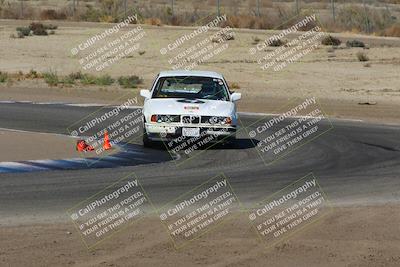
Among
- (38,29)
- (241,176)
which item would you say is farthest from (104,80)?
(241,176)

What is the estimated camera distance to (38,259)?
11070mm

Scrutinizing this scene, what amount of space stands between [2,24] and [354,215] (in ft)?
165

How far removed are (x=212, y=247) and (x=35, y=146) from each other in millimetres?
8638

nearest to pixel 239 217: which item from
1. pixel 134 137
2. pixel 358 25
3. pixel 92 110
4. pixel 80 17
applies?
pixel 134 137

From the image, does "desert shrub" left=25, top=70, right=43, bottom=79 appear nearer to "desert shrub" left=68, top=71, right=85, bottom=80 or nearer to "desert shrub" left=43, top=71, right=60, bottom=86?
"desert shrub" left=43, top=71, right=60, bottom=86

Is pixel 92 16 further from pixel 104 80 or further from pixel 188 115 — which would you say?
pixel 188 115

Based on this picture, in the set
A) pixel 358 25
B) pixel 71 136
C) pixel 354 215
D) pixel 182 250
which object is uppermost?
pixel 182 250

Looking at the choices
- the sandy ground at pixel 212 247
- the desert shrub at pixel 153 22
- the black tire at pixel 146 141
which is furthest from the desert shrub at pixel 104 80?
the sandy ground at pixel 212 247

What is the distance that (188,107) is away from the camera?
20.3 m

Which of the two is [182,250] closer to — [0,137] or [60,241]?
[60,241]

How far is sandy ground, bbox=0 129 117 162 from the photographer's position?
18.5 metres

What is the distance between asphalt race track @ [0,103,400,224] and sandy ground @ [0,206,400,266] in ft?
3.78

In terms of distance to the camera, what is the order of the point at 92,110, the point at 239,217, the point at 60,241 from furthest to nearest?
1. the point at 92,110
2. the point at 239,217
3. the point at 60,241

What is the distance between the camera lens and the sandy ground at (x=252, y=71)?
33.5 metres
